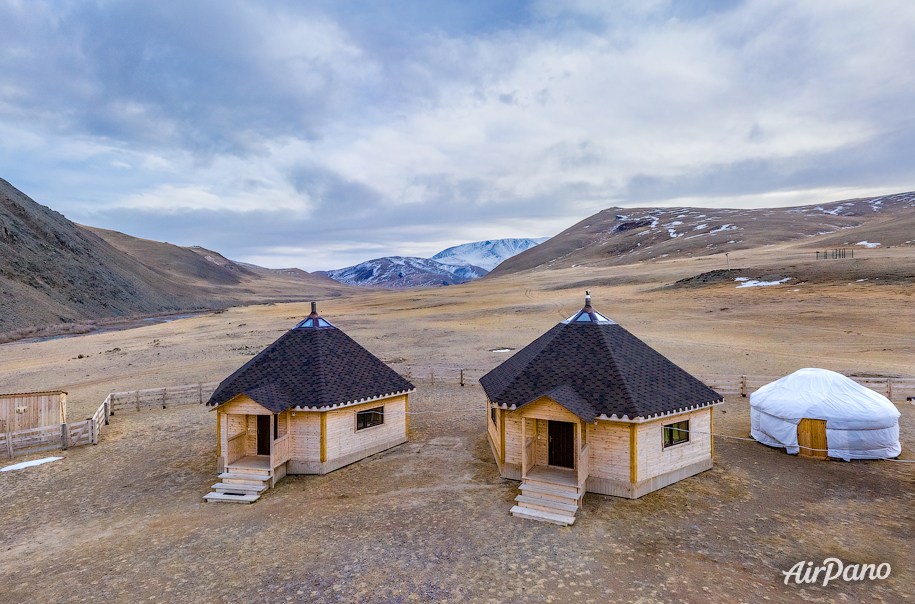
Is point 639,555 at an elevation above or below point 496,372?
below

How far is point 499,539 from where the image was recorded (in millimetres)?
12070

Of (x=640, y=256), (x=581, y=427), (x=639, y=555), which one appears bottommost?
(x=639, y=555)

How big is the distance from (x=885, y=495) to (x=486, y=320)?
4439cm

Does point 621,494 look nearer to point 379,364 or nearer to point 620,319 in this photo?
point 379,364

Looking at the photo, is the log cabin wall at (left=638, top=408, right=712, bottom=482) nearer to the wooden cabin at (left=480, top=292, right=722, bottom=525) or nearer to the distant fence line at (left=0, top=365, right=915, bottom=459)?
the wooden cabin at (left=480, top=292, right=722, bottom=525)

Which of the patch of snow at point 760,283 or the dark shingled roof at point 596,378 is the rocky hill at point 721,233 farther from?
the dark shingled roof at point 596,378

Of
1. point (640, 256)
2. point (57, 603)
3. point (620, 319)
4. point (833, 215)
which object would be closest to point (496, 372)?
point (57, 603)

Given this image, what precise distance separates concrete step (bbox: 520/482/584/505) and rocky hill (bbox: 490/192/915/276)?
317 ft

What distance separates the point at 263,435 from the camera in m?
17.2

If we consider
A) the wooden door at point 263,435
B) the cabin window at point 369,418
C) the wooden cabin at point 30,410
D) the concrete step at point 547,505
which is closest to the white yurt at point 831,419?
the concrete step at point 547,505

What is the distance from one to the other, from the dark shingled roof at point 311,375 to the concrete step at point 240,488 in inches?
93.5

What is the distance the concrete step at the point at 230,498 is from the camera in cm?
1461

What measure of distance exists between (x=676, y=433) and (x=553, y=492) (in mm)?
4707

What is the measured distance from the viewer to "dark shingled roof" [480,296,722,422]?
14453mm
